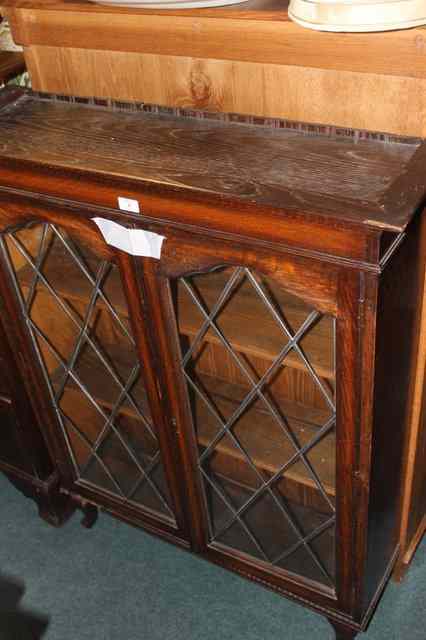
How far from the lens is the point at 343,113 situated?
102 cm

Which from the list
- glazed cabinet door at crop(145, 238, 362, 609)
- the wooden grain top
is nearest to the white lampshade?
the wooden grain top

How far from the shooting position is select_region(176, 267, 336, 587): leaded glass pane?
107 centimetres

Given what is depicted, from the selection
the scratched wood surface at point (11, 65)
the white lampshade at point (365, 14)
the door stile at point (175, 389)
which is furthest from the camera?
the scratched wood surface at point (11, 65)

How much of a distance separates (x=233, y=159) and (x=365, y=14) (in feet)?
0.86

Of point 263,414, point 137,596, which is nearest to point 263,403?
point 263,414

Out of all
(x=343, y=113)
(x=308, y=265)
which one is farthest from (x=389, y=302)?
(x=343, y=113)

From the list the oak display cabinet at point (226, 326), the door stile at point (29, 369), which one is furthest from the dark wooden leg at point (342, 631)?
the door stile at point (29, 369)

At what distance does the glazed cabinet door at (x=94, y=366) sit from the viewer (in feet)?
3.85

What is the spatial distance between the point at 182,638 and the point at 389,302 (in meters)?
0.97

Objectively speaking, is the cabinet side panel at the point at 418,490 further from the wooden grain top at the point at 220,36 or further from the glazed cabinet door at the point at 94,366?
the wooden grain top at the point at 220,36

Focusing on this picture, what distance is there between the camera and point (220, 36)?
3.41 ft

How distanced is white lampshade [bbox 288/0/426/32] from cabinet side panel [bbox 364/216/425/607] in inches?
10.5

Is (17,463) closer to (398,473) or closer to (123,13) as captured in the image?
(398,473)

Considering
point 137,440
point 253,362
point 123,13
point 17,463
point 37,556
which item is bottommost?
point 37,556
